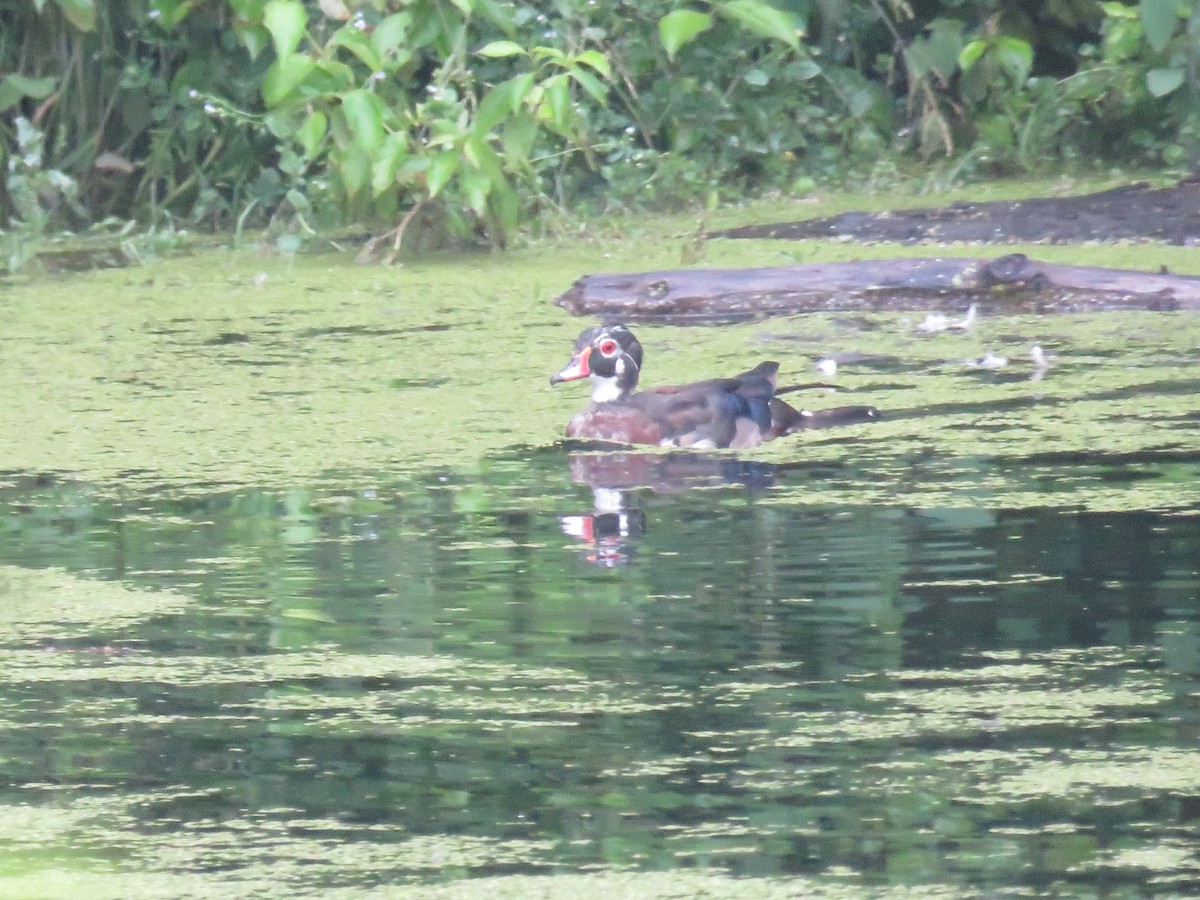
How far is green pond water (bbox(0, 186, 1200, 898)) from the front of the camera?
2.47 meters

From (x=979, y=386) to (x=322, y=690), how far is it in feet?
8.74

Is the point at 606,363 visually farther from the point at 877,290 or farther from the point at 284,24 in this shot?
the point at 284,24

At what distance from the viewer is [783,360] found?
587 cm

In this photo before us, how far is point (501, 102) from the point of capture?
7195 mm

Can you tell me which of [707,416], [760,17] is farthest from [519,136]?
[707,416]

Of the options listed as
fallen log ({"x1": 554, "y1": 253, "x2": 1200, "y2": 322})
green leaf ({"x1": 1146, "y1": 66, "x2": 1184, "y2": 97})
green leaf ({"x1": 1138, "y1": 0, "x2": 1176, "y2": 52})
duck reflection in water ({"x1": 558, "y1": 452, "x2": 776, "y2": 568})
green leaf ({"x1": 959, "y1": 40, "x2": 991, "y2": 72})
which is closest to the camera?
duck reflection in water ({"x1": 558, "y1": 452, "x2": 776, "y2": 568})

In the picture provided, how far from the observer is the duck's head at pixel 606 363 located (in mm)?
5281

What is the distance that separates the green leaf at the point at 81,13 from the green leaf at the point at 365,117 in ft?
4.99

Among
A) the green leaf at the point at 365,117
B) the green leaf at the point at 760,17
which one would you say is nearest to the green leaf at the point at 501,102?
the green leaf at the point at 365,117

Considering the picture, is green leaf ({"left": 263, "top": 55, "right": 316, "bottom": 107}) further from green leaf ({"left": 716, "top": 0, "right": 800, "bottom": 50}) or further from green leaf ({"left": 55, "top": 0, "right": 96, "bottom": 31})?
green leaf ({"left": 716, "top": 0, "right": 800, "bottom": 50})

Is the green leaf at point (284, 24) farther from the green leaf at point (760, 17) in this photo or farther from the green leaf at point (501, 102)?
the green leaf at point (760, 17)

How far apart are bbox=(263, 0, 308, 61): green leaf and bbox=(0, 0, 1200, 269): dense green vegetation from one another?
46cm

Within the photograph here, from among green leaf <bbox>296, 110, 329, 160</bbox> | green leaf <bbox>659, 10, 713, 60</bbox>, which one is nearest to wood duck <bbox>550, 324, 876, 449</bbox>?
green leaf <bbox>296, 110, 329, 160</bbox>

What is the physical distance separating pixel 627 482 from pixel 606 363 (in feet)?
2.21
